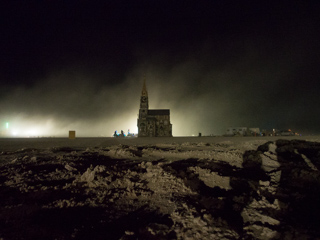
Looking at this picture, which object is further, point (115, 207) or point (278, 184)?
point (278, 184)

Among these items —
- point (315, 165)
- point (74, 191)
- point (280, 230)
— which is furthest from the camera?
point (315, 165)

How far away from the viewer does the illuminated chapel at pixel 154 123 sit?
63.8 meters

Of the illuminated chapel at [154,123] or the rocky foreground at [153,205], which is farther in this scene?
the illuminated chapel at [154,123]

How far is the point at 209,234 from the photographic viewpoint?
9.36ft

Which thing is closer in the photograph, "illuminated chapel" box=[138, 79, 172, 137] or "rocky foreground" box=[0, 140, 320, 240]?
"rocky foreground" box=[0, 140, 320, 240]

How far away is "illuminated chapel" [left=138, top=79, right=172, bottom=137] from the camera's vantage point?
63.8m

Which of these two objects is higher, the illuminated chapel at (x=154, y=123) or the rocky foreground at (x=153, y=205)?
the illuminated chapel at (x=154, y=123)

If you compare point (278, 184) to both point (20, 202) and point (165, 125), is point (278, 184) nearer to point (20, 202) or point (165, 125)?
point (20, 202)

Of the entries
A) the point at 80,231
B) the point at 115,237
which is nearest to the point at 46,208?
the point at 80,231

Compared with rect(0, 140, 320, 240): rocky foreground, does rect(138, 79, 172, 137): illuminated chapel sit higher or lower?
higher

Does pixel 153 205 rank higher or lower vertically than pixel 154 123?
lower

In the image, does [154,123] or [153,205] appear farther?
[154,123]

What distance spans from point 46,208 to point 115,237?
6.07 ft

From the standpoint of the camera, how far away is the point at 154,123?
6469cm
